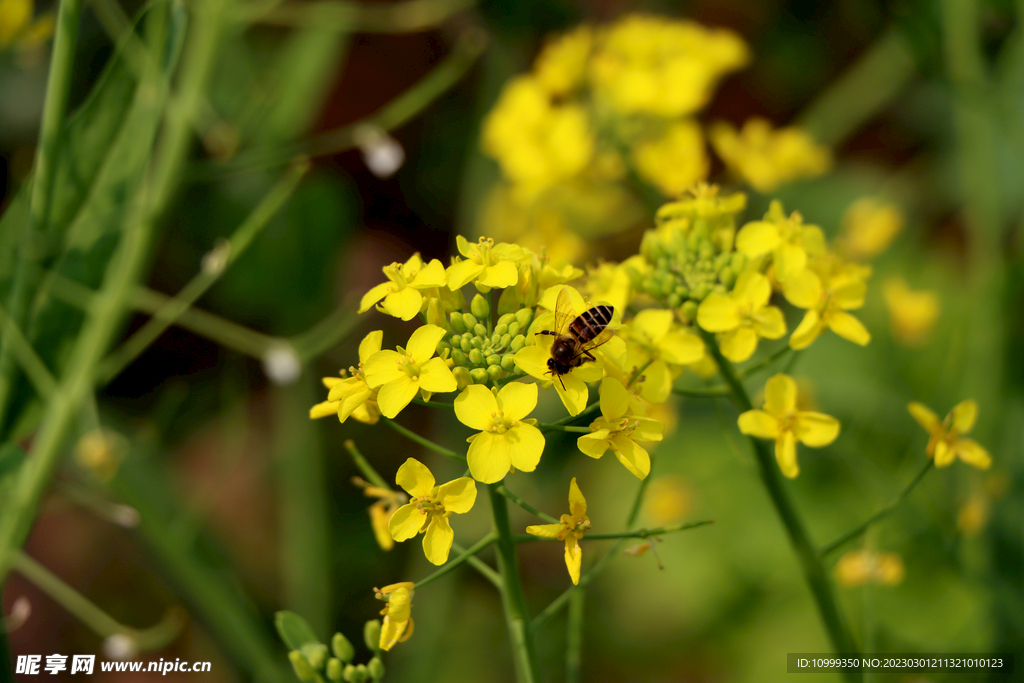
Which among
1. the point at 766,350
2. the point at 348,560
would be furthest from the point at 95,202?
the point at 766,350

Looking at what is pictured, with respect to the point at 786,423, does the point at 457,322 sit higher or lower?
higher

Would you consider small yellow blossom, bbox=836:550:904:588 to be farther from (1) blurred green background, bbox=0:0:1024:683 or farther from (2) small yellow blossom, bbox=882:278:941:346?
(2) small yellow blossom, bbox=882:278:941:346

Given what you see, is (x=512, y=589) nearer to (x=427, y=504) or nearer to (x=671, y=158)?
(x=427, y=504)

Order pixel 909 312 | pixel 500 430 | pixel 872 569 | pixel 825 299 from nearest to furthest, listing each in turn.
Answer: pixel 500 430
pixel 825 299
pixel 872 569
pixel 909 312

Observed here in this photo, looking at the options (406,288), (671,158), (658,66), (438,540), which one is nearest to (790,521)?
(438,540)

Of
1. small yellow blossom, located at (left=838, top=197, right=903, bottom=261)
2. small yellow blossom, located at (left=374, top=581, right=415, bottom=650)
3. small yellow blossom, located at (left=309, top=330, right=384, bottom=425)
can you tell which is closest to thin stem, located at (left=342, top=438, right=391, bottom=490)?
small yellow blossom, located at (left=309, top=330, right=384, bottom=425)

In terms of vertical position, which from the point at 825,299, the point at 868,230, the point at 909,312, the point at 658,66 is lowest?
the point at 825,299

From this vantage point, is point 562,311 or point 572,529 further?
point 562,311
